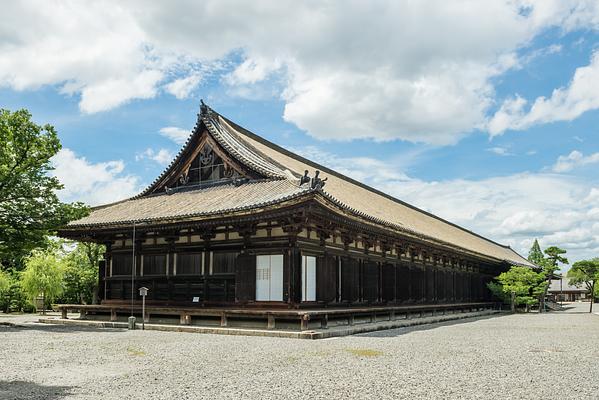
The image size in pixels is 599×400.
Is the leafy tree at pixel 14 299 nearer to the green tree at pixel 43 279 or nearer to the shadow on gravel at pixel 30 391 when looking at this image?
the green tree at pixel 43 279

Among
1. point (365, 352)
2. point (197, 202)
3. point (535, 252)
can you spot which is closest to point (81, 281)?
point (197, 202)

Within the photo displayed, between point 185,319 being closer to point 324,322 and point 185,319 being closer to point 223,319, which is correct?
point 223,319

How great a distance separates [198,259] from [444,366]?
41.5 feet

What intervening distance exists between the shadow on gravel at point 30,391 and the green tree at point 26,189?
13.2 meters

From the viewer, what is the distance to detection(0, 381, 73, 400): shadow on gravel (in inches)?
314

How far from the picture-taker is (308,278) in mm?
20109

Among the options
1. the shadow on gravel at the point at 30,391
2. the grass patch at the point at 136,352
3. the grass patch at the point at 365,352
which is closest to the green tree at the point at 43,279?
Answer: the grass patch at the point at 136,352

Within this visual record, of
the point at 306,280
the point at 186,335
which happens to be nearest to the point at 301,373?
the point at 186,335

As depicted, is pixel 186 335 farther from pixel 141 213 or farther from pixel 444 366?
pixel 444 366

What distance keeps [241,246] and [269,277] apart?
1.57 metres

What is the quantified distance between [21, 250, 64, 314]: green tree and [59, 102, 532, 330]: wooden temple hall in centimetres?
1018

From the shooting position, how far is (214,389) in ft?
27.9

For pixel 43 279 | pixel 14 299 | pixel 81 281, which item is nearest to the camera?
pixel 43 279

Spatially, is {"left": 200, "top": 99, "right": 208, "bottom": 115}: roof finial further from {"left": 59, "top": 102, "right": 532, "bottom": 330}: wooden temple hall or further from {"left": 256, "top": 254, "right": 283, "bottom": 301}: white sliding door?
{"left": 256, "top": 254, "right": 283, "bottom": 301}: white sliding door
